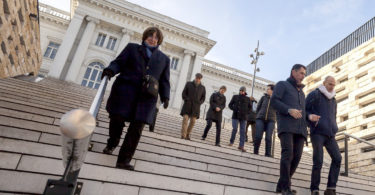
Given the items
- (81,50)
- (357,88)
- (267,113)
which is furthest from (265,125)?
(81,50)

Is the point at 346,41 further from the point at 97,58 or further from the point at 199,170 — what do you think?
the point at 97,58

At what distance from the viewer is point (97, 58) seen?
75.0 feet

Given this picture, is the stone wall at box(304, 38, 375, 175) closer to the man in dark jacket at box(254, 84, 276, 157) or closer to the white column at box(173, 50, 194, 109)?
the man in dark jacket at box(254, 84, 276, 157)

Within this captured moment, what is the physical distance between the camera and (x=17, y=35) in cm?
669

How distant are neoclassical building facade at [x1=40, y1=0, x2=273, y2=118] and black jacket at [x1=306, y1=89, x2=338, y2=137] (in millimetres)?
19651

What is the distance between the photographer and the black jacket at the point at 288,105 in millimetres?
3252

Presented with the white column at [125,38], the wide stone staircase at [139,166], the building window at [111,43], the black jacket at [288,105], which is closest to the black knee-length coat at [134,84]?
the wide stone staircase at [139,166]

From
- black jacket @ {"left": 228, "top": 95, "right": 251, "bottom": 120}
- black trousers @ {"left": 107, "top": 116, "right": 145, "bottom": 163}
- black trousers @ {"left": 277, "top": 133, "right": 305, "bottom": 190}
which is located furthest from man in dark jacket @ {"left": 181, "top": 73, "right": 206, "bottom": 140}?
black trousers @ {"left": 107, "top": 116, "right": 145, "bottom": 163}

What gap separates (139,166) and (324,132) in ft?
8.67

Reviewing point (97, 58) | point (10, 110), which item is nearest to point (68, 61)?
point (97, 58)

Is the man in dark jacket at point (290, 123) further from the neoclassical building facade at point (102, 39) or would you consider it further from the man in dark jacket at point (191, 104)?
the neoclassical building facade at point (102, 39)

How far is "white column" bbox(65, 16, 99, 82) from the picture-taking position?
21203 mm

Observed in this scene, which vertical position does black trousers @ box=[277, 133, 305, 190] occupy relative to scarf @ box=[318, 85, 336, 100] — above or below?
below

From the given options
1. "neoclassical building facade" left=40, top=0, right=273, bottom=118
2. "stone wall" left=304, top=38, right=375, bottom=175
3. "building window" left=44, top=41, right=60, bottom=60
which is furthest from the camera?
"building window" left=44, top=41, right=60, bottom=60
